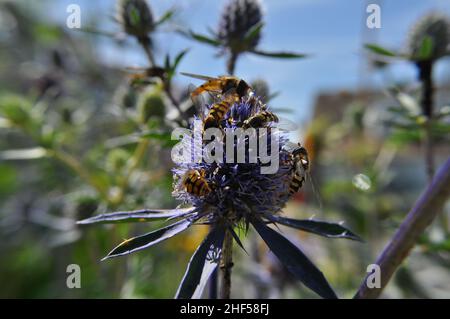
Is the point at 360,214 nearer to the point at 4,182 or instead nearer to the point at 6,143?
the point at 4,182

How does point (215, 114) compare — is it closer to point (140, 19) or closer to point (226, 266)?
point (226, 266)

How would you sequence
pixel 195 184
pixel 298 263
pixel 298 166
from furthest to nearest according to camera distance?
pixel 298 166, pixel 195 184, pixel 298 263

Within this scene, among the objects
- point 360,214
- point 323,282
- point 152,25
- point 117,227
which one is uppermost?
point 152,25

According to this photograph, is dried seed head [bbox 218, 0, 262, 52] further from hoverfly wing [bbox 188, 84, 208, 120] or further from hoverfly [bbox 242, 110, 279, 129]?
hoverfly [bbox 242, 110, 279, 129]

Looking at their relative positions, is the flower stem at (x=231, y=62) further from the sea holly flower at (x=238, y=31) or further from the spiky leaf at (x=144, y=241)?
the spiky leaf at (x=144, y=241)

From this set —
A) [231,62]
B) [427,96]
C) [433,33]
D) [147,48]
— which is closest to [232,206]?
[231,62]

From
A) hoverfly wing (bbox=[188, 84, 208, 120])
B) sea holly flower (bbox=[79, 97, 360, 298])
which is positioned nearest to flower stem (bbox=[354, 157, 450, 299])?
sea holly flower (bbox=[79, 97, 360, 298])
